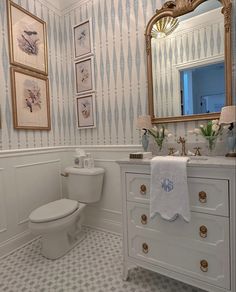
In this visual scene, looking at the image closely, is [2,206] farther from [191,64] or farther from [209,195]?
[191,64]

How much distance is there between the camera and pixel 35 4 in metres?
2.25

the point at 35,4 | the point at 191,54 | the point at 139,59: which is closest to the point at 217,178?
the point at 191,54

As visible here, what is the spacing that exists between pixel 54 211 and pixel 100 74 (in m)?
1.54

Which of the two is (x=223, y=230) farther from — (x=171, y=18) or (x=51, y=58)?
(x=51, y=58)

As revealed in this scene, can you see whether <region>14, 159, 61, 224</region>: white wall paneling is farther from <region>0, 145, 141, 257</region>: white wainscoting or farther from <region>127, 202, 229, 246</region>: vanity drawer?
<region>127, 202, 229, 246</region>: vanity drawer

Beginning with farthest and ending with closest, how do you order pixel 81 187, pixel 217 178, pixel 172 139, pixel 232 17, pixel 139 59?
1. pixel 81 187
2. pixel 139 59
3. pixel 172 139
4. pixel 232 17
5. pixel 217 178

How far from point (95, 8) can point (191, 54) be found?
1.29 m

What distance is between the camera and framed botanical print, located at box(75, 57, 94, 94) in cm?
234

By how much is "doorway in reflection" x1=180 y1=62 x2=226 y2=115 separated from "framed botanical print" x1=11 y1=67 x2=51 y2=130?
1.55 m

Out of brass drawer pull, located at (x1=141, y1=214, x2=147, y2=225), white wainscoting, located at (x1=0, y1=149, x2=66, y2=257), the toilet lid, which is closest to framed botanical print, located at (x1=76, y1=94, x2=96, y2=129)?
white wainscoting, located at (x1=0, y1=149, x2=66, y2=257)

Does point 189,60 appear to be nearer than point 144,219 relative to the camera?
No

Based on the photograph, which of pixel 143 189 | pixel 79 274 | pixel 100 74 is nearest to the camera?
pixel 143 189

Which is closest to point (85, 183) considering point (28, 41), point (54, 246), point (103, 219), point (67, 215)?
point (67, 215)

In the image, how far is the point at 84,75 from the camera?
240 centimetres
